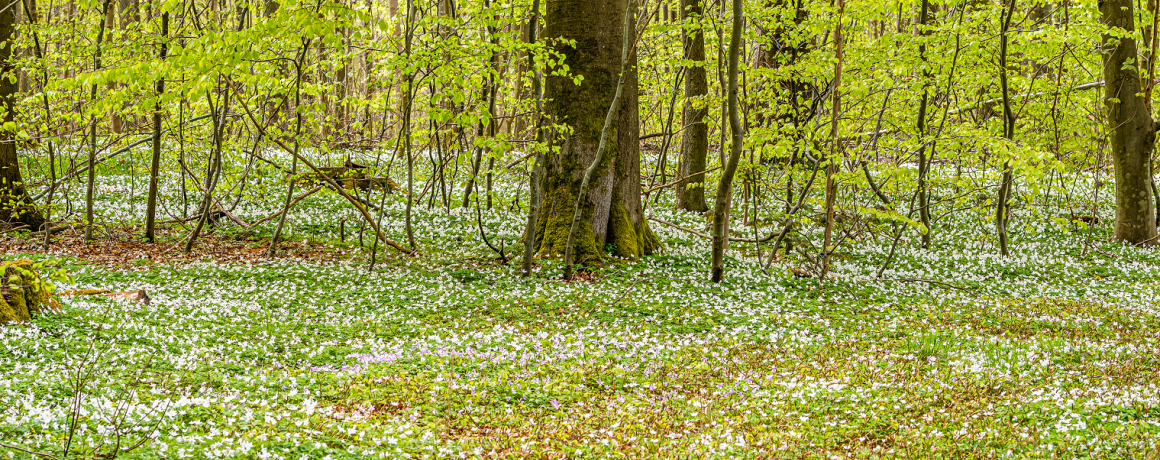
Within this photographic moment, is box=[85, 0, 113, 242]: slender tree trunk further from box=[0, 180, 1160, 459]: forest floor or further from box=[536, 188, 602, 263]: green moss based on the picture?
box=[536, 188, 602, 263]: green moss

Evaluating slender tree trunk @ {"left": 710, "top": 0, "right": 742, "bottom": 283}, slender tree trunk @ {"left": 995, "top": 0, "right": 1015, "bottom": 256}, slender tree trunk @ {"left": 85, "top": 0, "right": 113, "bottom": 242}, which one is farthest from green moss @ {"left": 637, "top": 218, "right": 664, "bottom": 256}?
slender tree trunk @ {"left": 85, "top": 0, "right": 113, "bottom": 242}

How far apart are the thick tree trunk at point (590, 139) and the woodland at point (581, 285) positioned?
51 millimetres

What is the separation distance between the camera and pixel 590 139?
1255 cm

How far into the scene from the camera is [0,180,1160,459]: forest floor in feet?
17.2

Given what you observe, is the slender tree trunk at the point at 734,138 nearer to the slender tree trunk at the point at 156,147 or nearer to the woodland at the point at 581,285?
the woodland at the point at 581,285

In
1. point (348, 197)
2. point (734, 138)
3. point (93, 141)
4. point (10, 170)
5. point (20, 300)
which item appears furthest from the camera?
point (10, 170)

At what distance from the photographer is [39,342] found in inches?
282

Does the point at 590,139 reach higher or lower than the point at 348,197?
higher

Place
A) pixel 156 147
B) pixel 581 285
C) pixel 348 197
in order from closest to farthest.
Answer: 1. pixel 581 285
2. pixel 348 197
3. pixel 156 147

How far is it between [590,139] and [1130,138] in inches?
501

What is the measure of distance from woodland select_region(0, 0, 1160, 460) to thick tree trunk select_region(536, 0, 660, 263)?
→ 5 centimetres

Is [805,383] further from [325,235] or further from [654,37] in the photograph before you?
[654,37]

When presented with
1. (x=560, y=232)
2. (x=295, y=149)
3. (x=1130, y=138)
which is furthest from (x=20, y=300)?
(x=1130, y=138)

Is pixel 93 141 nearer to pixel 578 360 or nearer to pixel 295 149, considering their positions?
pixel 295 149
